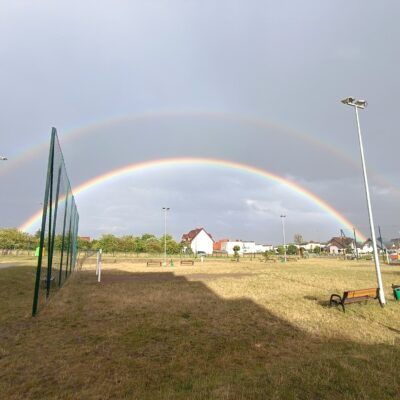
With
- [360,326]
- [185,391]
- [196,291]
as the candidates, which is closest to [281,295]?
[196,291]

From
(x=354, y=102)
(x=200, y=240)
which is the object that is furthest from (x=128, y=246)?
(x=354, y=102)

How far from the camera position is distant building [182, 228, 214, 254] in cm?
11112

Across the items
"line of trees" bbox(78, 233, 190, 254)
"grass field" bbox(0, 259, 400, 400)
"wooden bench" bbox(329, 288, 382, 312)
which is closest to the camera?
"grass field" bbox(0, 259, 400, 400)

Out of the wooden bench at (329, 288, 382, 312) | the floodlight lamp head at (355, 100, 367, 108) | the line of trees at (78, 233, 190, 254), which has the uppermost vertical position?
the floodlight lamp head at (355, 100, 367, 108)

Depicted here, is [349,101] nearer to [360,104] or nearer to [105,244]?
[360,104]

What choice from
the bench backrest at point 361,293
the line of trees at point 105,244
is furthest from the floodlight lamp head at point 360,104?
the line of trees at point 105,244

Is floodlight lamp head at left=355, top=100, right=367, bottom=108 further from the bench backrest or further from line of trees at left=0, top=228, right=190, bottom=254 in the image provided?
line of trees at left=0, top=228, right=190, bottom=254

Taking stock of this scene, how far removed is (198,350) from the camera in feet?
22.6

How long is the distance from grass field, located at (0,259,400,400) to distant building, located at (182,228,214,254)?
325ft

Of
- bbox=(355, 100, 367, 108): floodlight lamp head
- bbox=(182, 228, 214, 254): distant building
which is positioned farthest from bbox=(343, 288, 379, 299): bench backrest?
bbox=(182, 228, 214, 254): distant building

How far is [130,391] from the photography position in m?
4.79

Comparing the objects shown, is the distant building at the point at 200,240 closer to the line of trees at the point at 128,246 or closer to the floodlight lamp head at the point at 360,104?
the line of trees at the point at 128,246

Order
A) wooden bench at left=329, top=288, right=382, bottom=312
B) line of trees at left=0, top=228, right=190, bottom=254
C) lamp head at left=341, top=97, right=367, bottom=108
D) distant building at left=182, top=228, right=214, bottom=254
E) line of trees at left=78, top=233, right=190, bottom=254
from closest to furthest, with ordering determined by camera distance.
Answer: wooden bench at left=329, top=288, right=382, bottom=312 → lamp head at left=341, top=97, right=367, bottom=108 → line of trees at left=0, top=228, right=190, bottom=254 → line of trees at left=78, top=233, right=190, bottom=254 → distant building at left=182, top=228, right=214, bottom=254

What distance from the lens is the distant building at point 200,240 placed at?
111125mm
